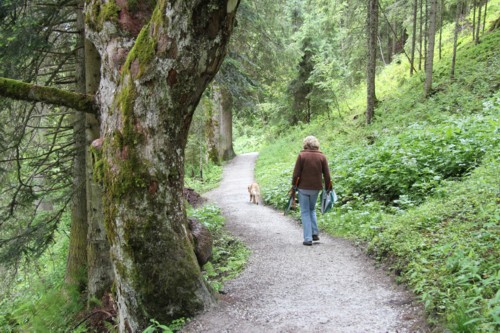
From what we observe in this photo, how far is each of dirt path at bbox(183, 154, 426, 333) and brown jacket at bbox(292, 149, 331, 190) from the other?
113cm

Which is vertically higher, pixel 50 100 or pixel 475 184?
pixel 50 100

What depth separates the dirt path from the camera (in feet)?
12.4

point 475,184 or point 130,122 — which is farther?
point 475,184

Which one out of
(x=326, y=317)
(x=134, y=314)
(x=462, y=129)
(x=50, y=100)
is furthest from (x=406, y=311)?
(x=462, y=129)

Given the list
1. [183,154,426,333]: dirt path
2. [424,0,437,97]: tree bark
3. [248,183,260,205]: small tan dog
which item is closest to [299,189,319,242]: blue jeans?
[183,154,426,333]: dirt path

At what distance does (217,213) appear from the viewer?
10.4 metres

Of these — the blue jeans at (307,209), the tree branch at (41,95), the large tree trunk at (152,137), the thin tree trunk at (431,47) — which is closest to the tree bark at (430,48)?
the thin tree trunk at (431,47)

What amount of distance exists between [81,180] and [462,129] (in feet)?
27.8

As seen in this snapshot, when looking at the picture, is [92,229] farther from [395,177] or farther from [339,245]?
[395,177]

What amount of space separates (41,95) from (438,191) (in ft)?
20.9

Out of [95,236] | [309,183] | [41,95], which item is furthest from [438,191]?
[41,95]

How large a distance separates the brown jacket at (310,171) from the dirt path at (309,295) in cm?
113

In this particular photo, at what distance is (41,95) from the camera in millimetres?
3900

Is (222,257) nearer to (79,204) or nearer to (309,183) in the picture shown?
(309,183)
